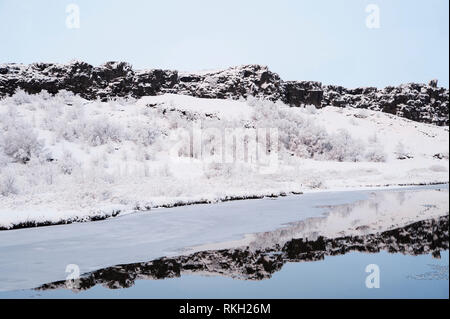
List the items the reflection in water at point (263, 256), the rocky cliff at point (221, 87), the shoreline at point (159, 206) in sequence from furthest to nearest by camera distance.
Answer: the rocky cliff at point (221, 87), the shoreline at point (159, 206), the reflection in water at point (263, 256)

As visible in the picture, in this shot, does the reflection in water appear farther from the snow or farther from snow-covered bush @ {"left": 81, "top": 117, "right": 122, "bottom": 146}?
snow-covered bush @ {"left": 81, "top": 117, "right": 122, "bottom": 146}

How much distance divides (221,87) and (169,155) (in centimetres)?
1852

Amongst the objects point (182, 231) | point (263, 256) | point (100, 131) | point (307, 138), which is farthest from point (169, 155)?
point (263, 256)

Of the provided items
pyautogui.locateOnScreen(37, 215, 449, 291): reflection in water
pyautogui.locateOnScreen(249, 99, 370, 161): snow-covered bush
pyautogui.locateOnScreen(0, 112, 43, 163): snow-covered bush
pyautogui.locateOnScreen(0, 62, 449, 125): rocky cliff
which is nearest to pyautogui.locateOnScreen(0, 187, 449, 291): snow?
pyautogui.locateOnScreen(37, 215, 449, 291): reflection in water

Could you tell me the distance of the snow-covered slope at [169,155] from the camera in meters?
13.1

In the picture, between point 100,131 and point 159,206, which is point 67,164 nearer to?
point 100,131

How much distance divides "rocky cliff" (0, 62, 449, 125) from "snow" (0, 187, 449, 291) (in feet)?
83.4

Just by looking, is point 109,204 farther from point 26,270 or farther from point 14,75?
point 14,75

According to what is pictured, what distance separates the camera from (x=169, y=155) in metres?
23.2

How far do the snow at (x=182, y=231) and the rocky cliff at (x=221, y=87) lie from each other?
25.4 meters

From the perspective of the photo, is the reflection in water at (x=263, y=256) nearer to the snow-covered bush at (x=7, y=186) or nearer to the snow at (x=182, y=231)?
the snow at (x=182, y=231)

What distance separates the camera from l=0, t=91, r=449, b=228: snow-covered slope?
13055 millimetres

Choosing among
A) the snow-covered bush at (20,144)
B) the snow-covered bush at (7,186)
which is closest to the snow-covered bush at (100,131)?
the snow-covered bush at (20,144)
